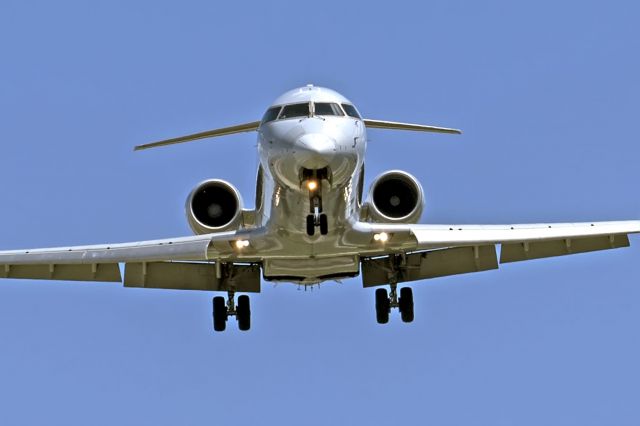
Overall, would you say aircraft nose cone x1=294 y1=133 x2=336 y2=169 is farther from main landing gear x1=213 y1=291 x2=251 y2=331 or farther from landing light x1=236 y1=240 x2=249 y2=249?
main landing gear x1=213 y1=291 x2=251 y2=331

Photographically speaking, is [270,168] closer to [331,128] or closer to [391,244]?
[331,128]

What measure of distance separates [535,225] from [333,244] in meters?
3.92

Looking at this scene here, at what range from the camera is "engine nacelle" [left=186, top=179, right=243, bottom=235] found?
2155 cm

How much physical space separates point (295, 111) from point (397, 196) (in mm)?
3006

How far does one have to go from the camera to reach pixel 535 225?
2188cm

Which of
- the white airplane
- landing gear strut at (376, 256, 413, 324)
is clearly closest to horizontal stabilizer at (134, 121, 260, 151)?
the white airplane

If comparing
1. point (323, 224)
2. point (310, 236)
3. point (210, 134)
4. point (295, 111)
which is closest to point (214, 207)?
point (210, 134)

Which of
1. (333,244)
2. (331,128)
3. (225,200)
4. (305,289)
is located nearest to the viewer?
(331,128)

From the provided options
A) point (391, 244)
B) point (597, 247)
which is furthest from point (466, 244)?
point (597, 247)

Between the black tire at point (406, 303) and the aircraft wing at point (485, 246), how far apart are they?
347mm

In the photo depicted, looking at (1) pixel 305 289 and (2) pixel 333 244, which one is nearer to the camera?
(2) pixel 333 244

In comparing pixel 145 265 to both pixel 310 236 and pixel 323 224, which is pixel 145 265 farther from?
pixel 323 224

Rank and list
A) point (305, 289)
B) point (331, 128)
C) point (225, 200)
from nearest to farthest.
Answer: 1. point (331, 128)
2. point (225, 200)
3. point (305, 289)

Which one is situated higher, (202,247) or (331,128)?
(331,128)
